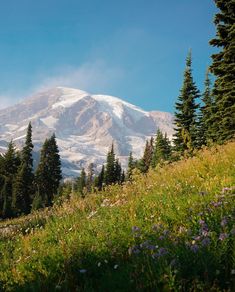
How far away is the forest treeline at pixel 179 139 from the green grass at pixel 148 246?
362 centimetres

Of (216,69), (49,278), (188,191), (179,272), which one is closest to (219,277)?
(179,272)

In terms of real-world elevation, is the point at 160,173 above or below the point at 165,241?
above

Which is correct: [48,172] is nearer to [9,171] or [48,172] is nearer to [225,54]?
[9,171]

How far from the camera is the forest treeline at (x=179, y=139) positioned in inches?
915

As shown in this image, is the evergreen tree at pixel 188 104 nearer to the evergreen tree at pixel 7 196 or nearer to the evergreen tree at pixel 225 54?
the evergreen tree at pixel 225 54

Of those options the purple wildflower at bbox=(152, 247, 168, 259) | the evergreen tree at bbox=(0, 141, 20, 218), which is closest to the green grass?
the purple wildflower at bbox=(152, 247, 168, 259)

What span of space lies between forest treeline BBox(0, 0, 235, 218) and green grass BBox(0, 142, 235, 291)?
3.62 meters

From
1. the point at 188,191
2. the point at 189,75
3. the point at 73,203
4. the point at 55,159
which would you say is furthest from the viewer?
the point at 55,159

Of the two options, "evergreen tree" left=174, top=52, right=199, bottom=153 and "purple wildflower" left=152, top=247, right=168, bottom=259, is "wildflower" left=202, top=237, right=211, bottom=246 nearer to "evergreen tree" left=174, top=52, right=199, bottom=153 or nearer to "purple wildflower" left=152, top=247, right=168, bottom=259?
"purple wildflower" left=152, top=247, right=168, bottom=259

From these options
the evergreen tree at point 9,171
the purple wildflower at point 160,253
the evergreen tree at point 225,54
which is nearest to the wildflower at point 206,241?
the purple wildflower at point 160,253

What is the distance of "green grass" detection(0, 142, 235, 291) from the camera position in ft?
12.5

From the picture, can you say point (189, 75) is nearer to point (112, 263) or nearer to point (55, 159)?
point (55, 159)

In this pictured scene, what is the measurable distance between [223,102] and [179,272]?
22658 mm

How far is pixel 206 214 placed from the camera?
Result: 5359 millimetres
